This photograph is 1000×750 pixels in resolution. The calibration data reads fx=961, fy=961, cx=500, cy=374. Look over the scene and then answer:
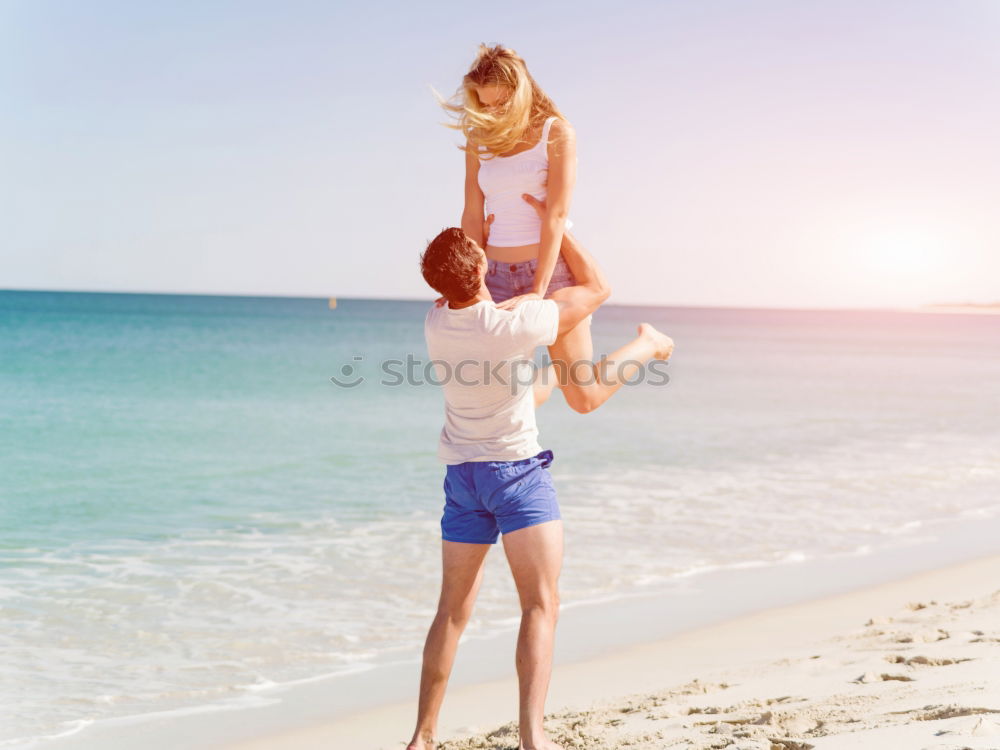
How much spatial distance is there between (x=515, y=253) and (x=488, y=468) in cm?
96

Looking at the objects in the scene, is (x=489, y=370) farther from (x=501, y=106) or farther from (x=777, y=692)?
(x=777, y=692)

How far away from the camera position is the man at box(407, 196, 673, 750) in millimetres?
3229

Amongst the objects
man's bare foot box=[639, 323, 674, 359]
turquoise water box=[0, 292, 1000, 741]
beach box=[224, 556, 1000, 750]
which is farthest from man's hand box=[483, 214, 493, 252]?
turquoise water box=[0, 292, 1000, 741]

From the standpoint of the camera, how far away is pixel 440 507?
9.86m

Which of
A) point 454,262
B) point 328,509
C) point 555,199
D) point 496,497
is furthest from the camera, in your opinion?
point 328,509

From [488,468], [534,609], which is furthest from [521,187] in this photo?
[534,609]

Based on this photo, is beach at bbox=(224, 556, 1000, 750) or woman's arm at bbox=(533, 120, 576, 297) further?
woman's arm at bbox=(533, 120, 576, 297)

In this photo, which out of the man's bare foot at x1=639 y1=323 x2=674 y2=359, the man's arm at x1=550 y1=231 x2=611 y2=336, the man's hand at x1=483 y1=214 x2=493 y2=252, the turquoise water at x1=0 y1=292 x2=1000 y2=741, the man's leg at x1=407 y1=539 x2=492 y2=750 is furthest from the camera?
the turquoise water at x1=0 y1=292 x2=1000 y2=741

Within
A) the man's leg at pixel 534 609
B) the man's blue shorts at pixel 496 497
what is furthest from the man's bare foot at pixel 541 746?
the man's blue shorts at pixel 496 497

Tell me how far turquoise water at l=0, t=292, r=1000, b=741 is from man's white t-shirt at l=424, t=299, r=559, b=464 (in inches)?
101

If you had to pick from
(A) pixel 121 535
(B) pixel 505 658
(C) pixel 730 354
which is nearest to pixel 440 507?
(A) pixel 121 535

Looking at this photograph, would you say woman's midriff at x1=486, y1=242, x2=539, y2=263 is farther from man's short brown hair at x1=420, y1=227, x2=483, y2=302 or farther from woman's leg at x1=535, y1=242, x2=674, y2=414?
man's short brown hair at x1=420, y1=227, x2=483, y2=302

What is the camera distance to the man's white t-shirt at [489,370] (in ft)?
10.6

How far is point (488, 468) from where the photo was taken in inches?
130
